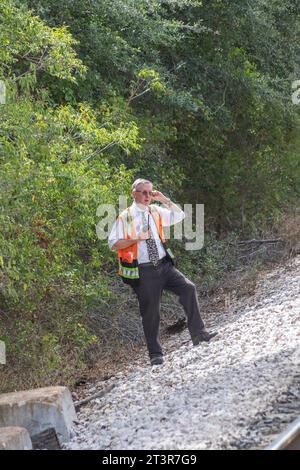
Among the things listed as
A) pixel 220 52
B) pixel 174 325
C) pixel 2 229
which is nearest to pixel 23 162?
pixel 2 229

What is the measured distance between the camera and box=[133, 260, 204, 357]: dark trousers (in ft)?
37.5

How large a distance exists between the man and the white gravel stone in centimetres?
50

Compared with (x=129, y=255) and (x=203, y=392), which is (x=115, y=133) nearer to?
(x=129, y=255)

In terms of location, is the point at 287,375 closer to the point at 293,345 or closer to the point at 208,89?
the point at 293,345

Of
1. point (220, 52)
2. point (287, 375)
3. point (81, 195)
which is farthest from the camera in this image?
point (220, 52)

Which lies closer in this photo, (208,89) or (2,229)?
(2,229)

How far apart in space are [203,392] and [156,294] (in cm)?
257

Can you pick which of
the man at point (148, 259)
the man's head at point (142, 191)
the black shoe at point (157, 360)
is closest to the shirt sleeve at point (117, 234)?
the man at point (148, 259)

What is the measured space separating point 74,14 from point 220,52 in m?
5.29

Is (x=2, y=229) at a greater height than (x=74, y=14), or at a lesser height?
lesser

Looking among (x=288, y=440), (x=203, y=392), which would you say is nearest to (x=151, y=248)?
(x=203, y=392)

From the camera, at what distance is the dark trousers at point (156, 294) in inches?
450

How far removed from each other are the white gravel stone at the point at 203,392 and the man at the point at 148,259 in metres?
0.50

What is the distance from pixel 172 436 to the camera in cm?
770
